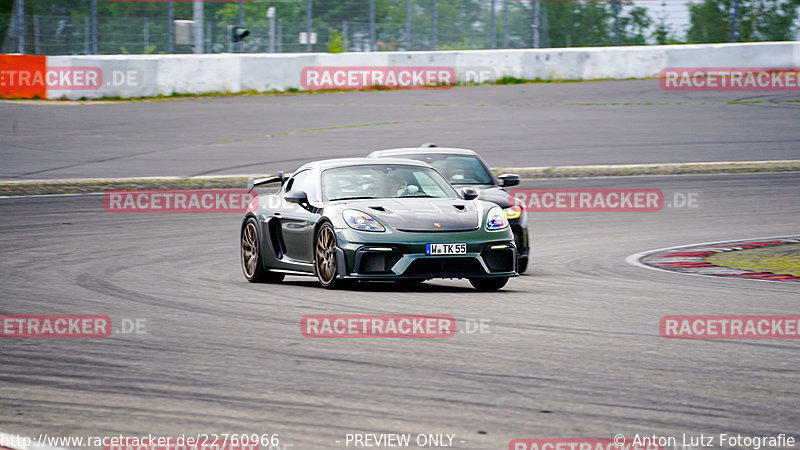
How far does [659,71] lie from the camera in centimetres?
3612

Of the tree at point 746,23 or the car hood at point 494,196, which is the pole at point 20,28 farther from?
the car hood at point 494,196

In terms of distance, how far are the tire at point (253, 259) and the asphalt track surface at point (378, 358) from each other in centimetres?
16

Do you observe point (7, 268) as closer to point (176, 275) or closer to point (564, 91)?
point (176, 275)

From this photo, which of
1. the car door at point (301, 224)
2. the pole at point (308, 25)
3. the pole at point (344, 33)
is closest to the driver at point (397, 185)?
the car door at point (301, 224)

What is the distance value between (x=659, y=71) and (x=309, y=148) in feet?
48.9

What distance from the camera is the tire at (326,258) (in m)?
10.5

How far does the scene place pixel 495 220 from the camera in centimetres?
1066

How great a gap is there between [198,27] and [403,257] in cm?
2459

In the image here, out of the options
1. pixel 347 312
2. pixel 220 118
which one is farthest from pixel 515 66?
pixel 347 312

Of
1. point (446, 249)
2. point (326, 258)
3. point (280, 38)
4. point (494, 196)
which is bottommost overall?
point (326, 258)

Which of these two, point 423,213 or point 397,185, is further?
point 397,185

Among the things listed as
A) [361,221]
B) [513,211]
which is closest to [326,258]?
[361,221]

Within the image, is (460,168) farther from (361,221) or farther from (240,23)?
(240,23)

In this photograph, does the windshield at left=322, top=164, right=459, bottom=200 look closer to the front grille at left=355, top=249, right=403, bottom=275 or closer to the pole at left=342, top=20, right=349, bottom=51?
the front grille at left=355, top=249, right=403, bottom=275
